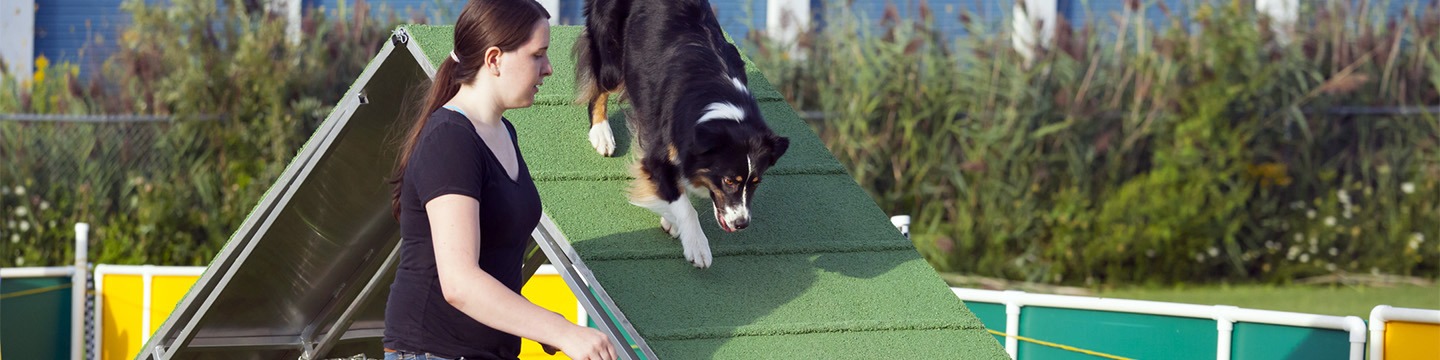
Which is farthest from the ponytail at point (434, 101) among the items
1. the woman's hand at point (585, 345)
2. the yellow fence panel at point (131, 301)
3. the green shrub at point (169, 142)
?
the green shrub at point (169, 142)

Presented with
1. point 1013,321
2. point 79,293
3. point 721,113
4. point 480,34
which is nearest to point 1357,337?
point 1013,321

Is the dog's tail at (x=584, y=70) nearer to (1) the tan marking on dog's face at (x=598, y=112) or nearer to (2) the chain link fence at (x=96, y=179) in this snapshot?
(1) the tan marking on dog's face at (x=598, y=112)

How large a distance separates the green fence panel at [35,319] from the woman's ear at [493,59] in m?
4.03

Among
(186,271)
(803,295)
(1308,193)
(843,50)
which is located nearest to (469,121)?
(803,295)

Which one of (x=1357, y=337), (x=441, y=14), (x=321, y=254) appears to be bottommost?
(x=1357, y=337)

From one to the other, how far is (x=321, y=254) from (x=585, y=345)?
6.61 ft

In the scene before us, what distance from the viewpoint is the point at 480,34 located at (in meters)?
1.99

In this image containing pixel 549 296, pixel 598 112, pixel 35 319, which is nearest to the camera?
pixel 598 112

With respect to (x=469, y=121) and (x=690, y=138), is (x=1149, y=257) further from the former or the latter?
(x=469, y=121)

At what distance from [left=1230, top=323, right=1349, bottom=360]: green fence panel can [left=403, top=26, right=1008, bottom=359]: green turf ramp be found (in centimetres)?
144

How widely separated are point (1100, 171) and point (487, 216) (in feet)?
22.0

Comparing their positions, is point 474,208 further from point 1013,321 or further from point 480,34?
point 1013,321

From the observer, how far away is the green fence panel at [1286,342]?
369 cm

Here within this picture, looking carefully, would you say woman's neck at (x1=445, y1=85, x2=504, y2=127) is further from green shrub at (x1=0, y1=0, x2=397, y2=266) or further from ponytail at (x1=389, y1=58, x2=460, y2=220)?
green shrub at (x1=0, y1=0, x2=397, y2=266)
